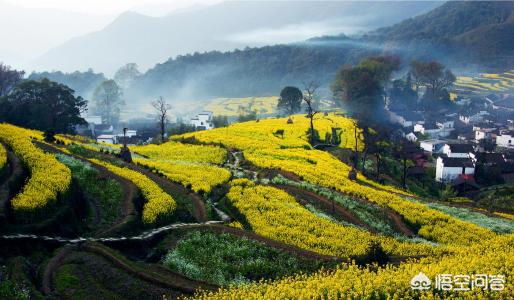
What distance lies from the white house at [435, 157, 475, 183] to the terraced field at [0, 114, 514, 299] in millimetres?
28114

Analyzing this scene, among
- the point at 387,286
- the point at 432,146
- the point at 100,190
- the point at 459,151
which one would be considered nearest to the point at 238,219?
the point at 100,190

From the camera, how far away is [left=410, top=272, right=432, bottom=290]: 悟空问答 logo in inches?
593

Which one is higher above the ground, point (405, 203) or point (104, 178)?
point (104, 178)

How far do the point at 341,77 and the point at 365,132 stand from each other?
3082cm

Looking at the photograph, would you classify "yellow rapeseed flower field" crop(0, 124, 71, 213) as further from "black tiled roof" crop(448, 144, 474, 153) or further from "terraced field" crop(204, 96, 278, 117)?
"terraced field" crop(204, 96, 278, 117)

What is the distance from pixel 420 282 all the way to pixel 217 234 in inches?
468

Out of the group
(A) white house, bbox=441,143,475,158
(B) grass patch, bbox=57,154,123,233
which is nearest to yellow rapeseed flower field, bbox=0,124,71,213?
(B) grass patch, bbox=57,154,123,233

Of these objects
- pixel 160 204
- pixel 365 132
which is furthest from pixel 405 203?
pixel 365 132

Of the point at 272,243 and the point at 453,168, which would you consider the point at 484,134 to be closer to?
the point at 453,168

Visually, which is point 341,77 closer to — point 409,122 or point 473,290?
point 409,122

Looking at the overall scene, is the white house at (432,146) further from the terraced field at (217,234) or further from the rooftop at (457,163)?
the terraced field at (217,234)

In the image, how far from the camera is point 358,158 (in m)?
65.2

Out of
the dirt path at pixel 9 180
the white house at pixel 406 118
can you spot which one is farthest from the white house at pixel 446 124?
the dirt path at pixel 9 180

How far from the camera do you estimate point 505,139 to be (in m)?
94.0
